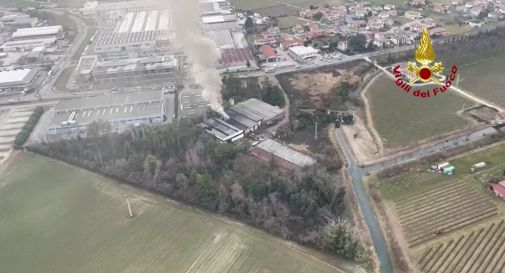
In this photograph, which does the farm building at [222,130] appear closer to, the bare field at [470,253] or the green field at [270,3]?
the bare field at [470,253]

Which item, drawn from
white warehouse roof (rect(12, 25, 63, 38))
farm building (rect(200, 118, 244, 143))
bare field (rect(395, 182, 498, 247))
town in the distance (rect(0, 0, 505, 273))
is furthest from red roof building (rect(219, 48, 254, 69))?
bare field (rect(395, 182, 498, 247))

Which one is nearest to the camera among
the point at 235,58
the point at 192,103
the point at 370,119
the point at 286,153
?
the point at 286,153

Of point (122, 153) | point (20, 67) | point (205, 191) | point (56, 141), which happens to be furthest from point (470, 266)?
point (20, 67)

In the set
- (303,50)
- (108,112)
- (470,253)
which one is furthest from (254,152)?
(303,50)

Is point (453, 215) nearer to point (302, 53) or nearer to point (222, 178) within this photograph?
point (222, 178)

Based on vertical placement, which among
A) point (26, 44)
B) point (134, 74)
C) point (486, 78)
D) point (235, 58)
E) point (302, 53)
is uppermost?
point (486, 78)

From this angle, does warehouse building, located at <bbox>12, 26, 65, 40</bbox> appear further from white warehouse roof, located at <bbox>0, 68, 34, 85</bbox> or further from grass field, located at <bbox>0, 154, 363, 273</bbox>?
grass field, located at <bbox>0, 154, 363, 273</bbox>
